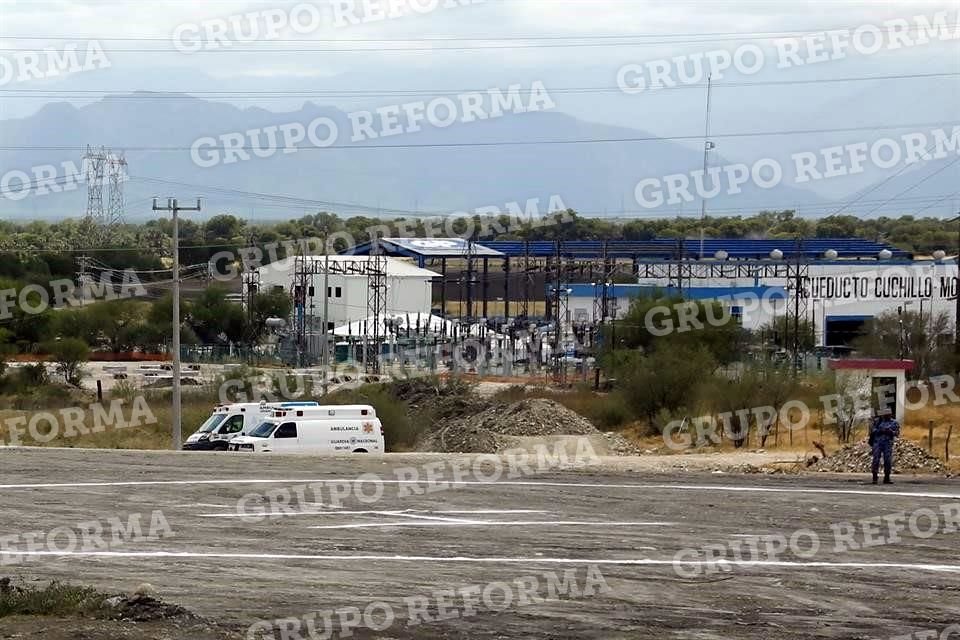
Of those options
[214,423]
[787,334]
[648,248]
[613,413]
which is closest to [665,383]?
[613,413]

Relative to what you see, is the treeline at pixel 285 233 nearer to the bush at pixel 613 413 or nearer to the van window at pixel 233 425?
the bush at pixel 613 413

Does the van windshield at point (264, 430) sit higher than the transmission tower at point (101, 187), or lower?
lower

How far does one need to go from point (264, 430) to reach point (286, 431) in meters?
0.80

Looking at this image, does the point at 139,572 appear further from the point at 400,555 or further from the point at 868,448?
the point at 868,448

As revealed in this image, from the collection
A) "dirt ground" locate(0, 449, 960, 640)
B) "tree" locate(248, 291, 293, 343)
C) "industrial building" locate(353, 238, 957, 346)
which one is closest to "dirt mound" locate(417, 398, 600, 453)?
"dirt ground" locate(0, 449, 960, 640)

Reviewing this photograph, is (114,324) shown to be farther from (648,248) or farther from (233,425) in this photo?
(233,425)

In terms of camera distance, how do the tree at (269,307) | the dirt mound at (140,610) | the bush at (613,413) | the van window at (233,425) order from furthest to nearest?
1. the tree at (269,307)
2. the bush at (613,413)
3. the van window at (233,425)
4. the dirt mound at (140,610)

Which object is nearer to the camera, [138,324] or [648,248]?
[138,324]

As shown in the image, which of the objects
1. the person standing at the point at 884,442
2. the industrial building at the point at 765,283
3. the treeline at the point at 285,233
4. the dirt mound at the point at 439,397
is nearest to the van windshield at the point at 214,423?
the dirt mound at the point at 439,397

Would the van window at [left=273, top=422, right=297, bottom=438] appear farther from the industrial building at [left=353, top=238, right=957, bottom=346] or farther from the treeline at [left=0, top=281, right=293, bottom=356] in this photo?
the treeline at [left=0, top=281, right=293, bottom=356]

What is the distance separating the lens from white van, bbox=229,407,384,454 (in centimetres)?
3522

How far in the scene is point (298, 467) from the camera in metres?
28.3

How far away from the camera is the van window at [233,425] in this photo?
3856cm

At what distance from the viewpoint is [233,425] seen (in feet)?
127
